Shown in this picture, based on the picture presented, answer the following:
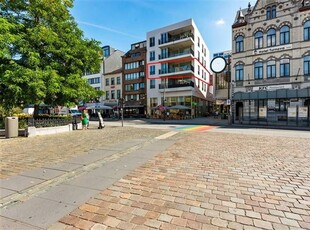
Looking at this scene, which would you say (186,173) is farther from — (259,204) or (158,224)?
(158,224)

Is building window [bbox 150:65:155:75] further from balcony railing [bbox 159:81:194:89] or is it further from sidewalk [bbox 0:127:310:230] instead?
sidewalk [bbox 0:127:310:230]

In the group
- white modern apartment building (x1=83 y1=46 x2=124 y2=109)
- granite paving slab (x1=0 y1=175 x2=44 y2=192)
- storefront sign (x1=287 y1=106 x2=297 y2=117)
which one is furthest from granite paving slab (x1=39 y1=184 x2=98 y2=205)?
white modern apartment building (x1=83 y1=46 x2=124 y2=109)

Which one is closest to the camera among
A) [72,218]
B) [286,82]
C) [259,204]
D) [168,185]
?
[72,218]

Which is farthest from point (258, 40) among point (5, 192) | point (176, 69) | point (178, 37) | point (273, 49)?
point (5, 192)

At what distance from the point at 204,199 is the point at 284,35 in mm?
28094

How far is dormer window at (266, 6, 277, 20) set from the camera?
25.8 metres

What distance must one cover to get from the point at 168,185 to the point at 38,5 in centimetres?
1528

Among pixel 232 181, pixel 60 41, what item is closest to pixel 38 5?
pixel 60 41

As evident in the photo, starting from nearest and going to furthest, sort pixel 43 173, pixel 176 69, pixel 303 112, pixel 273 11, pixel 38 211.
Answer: pixel 38 211 < pixel 43 173 < pixel 303 112 < pixel 273 11 < pixel 176 69

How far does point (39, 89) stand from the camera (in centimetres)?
1262

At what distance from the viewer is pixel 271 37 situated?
26031 mm

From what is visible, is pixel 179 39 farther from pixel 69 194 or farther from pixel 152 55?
pixel 69 194

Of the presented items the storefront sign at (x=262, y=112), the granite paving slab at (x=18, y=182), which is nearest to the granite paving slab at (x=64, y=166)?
the granite paving slab at (x=18, y=182)

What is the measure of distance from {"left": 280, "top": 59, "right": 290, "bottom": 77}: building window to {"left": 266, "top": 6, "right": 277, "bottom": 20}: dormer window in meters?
5.71
